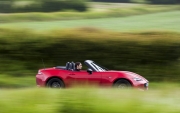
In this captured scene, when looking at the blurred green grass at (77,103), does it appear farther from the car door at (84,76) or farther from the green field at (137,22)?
the green field at (137,22)

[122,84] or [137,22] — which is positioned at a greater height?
[137,22]

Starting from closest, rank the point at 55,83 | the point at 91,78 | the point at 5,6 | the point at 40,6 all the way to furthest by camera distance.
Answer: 1. the point at 91,78
2. the point at 55,83
3. the point at 5,6
4. the point at 40,6

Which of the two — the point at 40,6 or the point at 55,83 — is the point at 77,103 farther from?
the point at 40,6

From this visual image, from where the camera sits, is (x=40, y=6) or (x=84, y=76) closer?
(x=84, y=76)

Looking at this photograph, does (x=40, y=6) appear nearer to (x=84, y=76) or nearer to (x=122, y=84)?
(x=84, y=76)

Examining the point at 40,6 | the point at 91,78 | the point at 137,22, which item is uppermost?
the point at 40,6

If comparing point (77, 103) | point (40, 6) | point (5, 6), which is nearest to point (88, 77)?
point (77, 103)

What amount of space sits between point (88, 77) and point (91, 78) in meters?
0.10

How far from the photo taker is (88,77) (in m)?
14.4

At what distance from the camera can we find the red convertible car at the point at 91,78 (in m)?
14.2

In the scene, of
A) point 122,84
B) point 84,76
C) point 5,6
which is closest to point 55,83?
point 84,76

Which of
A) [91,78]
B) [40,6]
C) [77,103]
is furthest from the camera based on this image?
[40,6]

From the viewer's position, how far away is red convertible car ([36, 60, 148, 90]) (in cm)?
1417

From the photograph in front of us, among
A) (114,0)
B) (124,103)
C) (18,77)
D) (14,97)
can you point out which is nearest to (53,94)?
(14,97)
